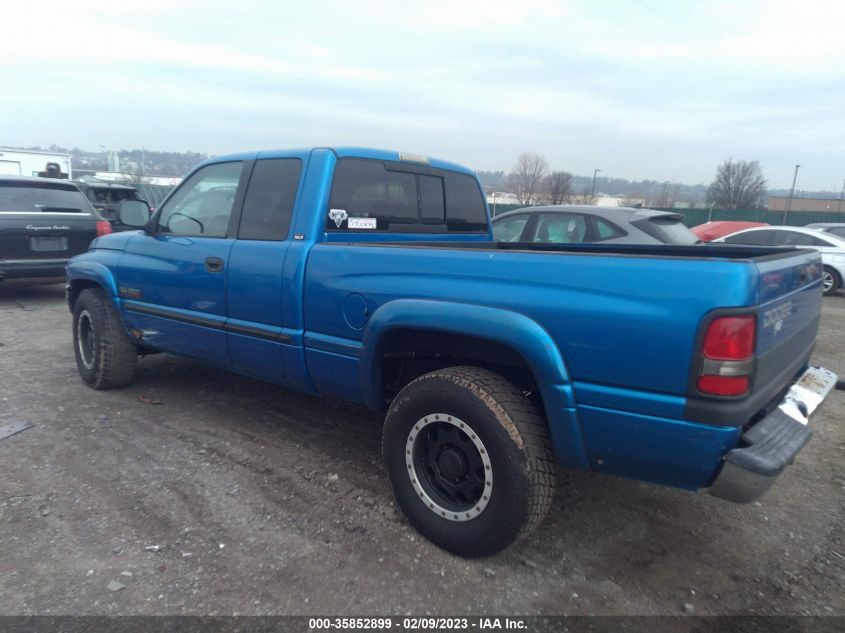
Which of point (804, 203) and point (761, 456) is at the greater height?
point (804, 203)

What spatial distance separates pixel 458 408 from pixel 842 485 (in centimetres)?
256

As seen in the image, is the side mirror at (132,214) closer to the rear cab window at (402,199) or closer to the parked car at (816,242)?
the rear cab window at (402,199)

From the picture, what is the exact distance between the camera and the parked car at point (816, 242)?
11609mm

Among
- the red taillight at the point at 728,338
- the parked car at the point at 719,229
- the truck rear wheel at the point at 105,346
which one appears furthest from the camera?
the parked car at the point at 719,229

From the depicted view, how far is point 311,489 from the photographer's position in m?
3.26

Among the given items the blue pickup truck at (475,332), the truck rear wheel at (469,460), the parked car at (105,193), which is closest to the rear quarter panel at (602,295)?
the blue pickup truck at (475,332)

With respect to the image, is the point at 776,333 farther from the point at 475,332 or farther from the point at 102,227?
the point at 102,227

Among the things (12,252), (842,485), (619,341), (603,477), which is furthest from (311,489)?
(12,252)

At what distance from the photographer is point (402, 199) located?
3.93 m

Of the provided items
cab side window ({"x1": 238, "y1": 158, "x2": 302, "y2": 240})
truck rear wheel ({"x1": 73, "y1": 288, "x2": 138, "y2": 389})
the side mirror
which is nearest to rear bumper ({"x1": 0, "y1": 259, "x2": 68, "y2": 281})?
truck rear wheel ({"x1": 73, "y1": 288, "x2": 138, "y2": 389})

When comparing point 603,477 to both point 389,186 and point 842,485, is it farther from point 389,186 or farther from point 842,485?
point 389,186

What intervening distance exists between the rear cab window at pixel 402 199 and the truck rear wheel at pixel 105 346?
228cm

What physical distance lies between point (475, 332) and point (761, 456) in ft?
3.71

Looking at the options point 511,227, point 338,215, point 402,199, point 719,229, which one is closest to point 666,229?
point 511,227
